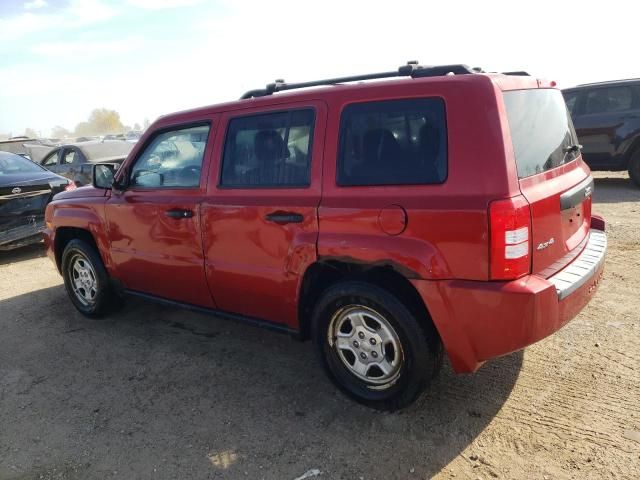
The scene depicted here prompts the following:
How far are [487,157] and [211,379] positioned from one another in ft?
7.73

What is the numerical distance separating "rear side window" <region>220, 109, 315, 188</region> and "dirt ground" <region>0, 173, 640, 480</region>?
1.37 m

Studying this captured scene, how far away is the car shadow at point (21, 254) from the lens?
7.28m

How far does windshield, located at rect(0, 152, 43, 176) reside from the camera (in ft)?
24.7

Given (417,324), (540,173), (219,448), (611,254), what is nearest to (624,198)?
(611,254)

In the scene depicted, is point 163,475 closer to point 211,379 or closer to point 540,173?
point 211,379

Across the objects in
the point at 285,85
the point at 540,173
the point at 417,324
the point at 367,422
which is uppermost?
the point at 285,85

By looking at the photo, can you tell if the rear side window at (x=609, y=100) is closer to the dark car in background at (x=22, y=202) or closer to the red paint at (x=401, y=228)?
the red paint at (x=401, y=228)

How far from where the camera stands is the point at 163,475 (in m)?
2.54

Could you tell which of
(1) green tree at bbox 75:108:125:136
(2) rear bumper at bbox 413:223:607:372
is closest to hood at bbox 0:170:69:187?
(2) rear bumper at bbox 413:223:607:372

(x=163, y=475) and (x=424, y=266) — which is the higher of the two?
(x=424, y=266)

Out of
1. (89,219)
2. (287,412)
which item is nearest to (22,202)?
(89,219)

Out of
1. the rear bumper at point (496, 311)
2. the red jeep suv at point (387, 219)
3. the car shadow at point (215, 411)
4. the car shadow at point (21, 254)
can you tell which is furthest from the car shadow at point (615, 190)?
the car shadow at point (21, 254)

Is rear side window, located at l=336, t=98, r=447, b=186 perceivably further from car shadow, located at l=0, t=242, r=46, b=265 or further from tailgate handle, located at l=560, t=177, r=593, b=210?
car shadow, located at l=0, t=242, r=46, b=265

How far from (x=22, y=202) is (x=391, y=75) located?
244 inches
